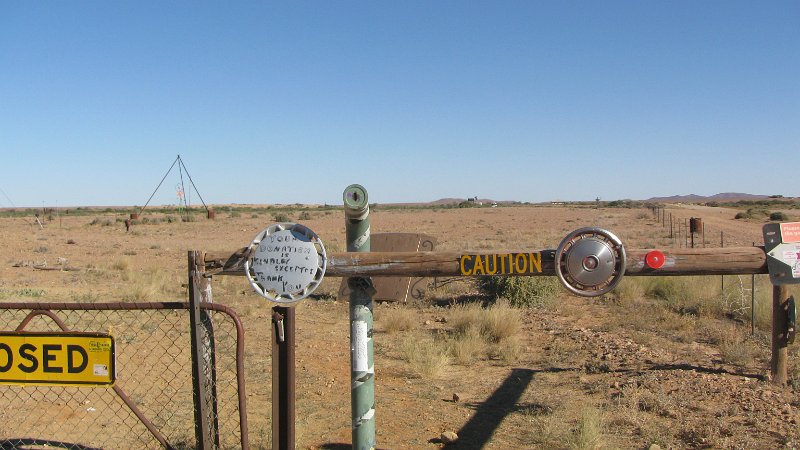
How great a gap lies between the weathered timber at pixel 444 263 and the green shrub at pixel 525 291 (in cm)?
719

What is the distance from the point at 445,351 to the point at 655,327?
3355mm

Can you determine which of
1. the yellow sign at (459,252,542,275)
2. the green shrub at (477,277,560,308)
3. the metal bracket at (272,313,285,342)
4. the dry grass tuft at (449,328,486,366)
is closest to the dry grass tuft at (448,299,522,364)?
the dry grass tuft at (449,328,486,366)

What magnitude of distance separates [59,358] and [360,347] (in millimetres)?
1764

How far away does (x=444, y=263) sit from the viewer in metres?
4.24

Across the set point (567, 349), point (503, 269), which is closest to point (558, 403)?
point (567, 349)

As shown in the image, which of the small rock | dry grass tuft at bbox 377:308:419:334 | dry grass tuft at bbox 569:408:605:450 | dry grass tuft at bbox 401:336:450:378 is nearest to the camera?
dry grass tuft at bbox 569:408:605:450

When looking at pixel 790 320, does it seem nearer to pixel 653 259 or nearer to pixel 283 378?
pixel 653 259

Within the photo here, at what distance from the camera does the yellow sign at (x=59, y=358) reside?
12.6 feet

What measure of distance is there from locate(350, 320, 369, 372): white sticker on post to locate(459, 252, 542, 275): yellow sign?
73 centimetres

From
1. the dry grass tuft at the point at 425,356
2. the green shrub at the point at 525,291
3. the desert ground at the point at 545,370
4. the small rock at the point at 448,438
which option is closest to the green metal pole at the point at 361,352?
the desert ground at the point at 545,370

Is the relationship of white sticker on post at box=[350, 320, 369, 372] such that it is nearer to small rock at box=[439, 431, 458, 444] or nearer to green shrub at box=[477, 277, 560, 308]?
small rock at box=[439, 431, 458, 444]

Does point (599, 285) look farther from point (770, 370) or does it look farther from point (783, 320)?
point (770, 370)

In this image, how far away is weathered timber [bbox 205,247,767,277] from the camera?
4.09 metres

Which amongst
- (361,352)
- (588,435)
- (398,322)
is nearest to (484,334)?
(398,322)
